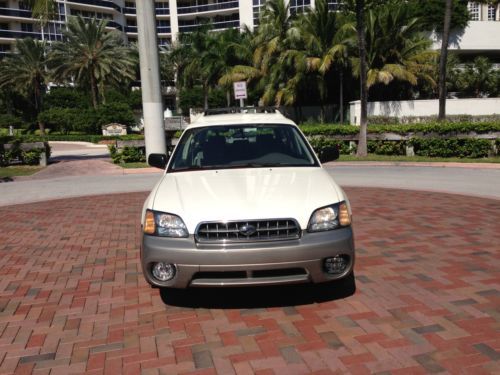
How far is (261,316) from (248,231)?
31.6 inches

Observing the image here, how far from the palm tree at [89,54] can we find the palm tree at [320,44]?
2317cm

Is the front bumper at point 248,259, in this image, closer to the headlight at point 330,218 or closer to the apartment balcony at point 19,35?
the headlight at point 330,218

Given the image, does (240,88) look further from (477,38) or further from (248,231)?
(477,38)

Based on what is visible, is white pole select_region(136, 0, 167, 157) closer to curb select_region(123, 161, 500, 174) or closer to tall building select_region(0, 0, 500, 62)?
curb select_region(123, 161, 500, 174)

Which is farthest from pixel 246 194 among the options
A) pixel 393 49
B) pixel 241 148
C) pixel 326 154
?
pixel 393 49

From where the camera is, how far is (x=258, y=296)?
4.48 meters

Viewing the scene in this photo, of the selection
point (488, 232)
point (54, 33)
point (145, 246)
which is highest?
point (54, 33)

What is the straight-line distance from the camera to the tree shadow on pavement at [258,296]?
4336 mm

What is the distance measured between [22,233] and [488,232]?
6.89 meters

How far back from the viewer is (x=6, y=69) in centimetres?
5319

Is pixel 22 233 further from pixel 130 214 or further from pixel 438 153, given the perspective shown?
pixel 438 153

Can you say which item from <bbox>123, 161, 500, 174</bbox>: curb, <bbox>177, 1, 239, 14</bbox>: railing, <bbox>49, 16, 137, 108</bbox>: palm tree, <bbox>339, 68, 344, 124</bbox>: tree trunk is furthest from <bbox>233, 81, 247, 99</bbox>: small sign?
<bbox>177, 1, 239, 14</bbox>: railing

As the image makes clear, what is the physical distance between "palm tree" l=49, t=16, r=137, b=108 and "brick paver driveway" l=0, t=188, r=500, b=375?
4523 cm

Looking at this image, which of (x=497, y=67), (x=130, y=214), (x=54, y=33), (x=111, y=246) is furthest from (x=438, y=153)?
(x=54, y=33)
